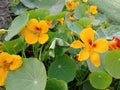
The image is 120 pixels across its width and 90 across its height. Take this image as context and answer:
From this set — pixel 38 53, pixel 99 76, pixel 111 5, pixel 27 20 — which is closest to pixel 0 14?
pixel 38 53

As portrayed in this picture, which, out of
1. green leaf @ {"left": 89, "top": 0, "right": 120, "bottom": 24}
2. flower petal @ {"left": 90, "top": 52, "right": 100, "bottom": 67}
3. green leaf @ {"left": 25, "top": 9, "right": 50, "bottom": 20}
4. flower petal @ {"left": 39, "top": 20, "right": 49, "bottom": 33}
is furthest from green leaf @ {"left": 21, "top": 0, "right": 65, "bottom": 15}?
green leaf @ {"left": 89, "top": 0, "right": 120, "bottom": 24}

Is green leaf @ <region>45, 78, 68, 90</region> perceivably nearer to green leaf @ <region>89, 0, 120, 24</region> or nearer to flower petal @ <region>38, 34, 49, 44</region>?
flower petal @ <region>38, 34, 49, 44</region>

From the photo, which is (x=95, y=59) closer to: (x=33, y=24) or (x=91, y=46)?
(x=91, y=46)

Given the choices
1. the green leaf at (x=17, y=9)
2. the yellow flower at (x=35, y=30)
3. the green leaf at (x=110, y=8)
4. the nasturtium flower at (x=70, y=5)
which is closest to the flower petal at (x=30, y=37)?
the yellow flower at (x=35, y=30)

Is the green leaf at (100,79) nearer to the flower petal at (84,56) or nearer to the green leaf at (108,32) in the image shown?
the flower petal at (84,56)

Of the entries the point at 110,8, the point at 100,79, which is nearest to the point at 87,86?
the point at 100,79

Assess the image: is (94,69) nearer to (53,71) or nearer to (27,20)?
(53,71)
